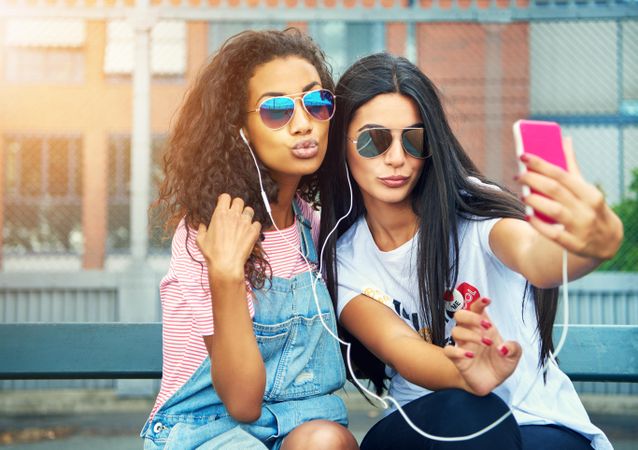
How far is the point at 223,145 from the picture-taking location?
2252 mm

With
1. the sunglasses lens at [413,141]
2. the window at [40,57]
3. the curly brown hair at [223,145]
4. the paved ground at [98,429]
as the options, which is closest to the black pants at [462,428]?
the curly brown hair at [223,145]

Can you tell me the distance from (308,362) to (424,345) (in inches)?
12.1

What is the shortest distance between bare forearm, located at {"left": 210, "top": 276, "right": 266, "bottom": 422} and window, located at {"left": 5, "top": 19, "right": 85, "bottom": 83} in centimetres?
1083

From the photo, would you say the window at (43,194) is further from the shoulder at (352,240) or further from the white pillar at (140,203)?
the shoulder at (352,240)

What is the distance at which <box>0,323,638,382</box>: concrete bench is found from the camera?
8.73 ft

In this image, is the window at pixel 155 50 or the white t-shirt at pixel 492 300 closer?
the white t-shirt at pixel 492 300

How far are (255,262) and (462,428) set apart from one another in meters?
0.65

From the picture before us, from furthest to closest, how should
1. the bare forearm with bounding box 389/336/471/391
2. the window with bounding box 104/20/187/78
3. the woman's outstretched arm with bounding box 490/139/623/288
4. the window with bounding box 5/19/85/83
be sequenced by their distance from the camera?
the window with bounding box 5/19/85/83 → the window with bounding box 104/20/187/78 → the bare forearm with bounding box 389/336/471/391 → the woman's outstretched arm with bounding box 490/139/623/288

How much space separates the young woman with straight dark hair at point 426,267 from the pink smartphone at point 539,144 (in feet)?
1.40

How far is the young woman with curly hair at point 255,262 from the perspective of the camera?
7.08 feet

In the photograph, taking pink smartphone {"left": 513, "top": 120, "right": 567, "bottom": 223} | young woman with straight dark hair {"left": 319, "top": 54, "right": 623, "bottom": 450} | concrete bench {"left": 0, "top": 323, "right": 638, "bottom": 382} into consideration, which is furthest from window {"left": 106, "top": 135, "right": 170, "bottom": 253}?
pink smartphone {"left": 513, "top": 120, "right": 567, "bottom": 223}

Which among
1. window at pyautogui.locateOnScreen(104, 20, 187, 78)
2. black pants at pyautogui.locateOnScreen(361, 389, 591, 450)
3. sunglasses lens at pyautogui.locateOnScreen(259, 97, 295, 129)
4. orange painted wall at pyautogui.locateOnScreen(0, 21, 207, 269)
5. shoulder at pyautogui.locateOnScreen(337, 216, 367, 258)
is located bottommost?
black pants at pyautogui.locateOnScreen(361, 389, 591, 450)

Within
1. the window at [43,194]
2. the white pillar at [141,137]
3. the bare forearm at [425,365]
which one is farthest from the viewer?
the window at [43,194]

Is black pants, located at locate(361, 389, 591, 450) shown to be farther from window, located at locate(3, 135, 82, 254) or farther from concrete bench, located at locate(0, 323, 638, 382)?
window, located at locate(3, 135, 82, 254)
